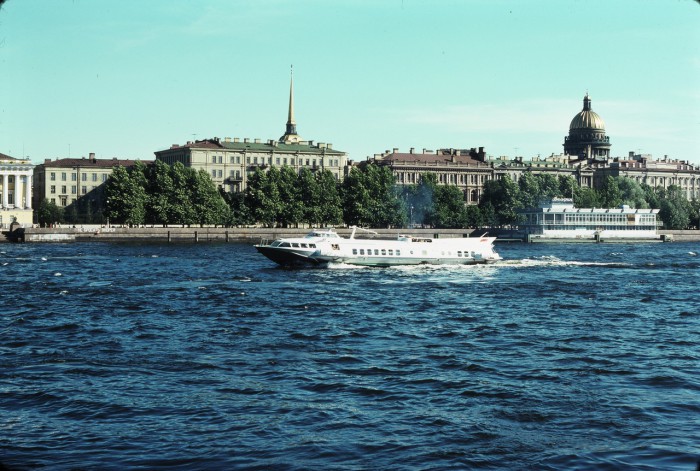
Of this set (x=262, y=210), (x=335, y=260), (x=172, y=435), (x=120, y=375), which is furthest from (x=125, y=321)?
(x=262, y=210)

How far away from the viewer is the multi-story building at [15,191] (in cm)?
12825

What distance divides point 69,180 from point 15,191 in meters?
34.1

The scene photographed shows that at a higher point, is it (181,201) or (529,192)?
(529,192)

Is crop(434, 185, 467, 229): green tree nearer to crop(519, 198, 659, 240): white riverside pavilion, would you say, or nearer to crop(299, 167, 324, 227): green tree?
crop(519, 198, 659, 240): white riverside pavilion

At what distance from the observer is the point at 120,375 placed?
23562mm

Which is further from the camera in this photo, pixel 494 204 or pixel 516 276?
pixel 494 204

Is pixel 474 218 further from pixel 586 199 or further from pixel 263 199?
pixel 263 199

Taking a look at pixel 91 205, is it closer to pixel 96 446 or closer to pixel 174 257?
pixel 174 257

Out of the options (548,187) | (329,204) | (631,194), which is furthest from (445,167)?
(329,204)

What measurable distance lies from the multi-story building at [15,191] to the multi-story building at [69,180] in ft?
95.4

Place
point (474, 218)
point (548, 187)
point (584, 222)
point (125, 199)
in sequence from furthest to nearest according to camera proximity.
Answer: point (548, 187), point (474, 218), point (584, 222), point (125, 199)

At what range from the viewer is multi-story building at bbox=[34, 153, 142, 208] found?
165750 millimetres

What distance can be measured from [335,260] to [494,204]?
98876 millimetres

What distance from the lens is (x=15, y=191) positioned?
13288 cm
